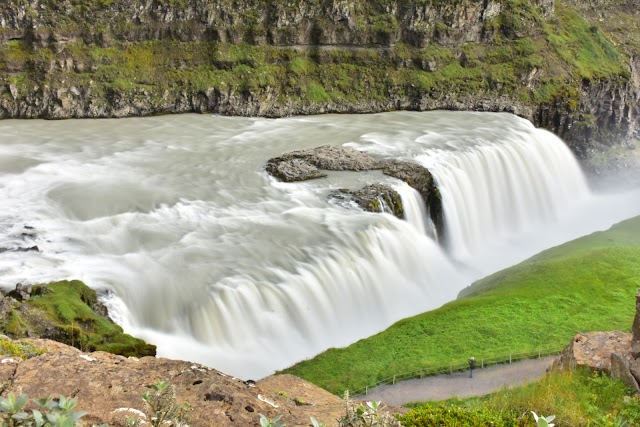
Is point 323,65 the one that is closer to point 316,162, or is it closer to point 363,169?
point 316,162

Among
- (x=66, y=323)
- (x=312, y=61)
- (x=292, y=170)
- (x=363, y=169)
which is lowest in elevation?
(x=66, y=323)

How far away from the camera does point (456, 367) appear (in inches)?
821

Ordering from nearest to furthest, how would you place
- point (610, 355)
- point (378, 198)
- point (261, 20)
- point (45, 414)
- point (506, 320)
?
point (45, 414) < point (610, 355) < point (506, 320) < point (378, 198) < point (261, 20)

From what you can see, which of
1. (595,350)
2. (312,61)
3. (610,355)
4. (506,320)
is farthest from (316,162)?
(610,355)

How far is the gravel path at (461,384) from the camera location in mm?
19250

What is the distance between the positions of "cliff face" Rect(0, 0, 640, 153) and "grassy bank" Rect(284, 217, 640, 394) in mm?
31623

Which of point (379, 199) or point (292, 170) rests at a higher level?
point (292, 170)

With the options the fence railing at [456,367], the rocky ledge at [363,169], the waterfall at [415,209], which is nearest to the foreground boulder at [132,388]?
the fence railing at [456,367]

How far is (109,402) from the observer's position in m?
6.89

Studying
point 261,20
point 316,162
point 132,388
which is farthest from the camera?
point 261,20

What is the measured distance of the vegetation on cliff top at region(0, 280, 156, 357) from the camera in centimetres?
1709

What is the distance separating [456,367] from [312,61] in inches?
1783

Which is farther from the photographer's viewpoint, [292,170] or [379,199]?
[292,170]

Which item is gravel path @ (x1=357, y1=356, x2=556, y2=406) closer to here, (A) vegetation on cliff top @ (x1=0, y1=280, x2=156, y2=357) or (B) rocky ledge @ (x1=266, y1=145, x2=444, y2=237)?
(A) vegetation on cliff top @ (x1=0, y1=280, x2=156, y2=357)
